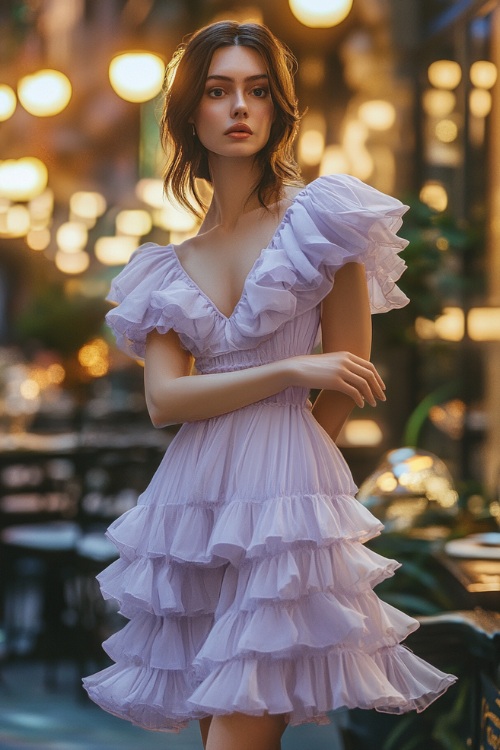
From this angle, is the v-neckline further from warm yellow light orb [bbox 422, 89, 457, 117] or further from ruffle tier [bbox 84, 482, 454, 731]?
warm yellow light orb [bbox 422, 89, 457, 117]

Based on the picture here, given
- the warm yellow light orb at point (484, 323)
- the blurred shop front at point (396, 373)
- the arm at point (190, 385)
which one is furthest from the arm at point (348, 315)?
the warm yellow light orb at point (484, 323)

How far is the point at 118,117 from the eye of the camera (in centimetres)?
1827

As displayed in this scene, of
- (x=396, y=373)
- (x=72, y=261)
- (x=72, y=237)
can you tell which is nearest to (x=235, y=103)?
(x=396, y=373)

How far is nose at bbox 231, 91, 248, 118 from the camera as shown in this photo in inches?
83.4

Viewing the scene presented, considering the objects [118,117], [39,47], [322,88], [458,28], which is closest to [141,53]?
[322,88]

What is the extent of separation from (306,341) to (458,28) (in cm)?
432

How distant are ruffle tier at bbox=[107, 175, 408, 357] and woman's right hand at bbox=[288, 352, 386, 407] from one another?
9 centimetres

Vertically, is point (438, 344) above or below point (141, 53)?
below

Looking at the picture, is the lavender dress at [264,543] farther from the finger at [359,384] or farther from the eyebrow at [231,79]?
the eyebrow at [231,79]

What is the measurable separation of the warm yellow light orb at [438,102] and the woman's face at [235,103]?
4169 millimetres

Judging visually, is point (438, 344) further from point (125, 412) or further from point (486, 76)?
point (125, 412)

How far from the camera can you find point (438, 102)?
6520 mm

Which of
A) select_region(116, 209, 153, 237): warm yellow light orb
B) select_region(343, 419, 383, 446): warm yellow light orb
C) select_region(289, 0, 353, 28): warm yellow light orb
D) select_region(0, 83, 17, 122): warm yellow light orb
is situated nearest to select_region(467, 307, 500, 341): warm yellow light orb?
select_region(343, 419, 383, 446): warm yellow light orb

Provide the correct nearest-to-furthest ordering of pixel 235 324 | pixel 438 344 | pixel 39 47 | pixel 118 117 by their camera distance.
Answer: pixel 235 324
pixel 438 344
pixel 39 47
pixel 118 117
